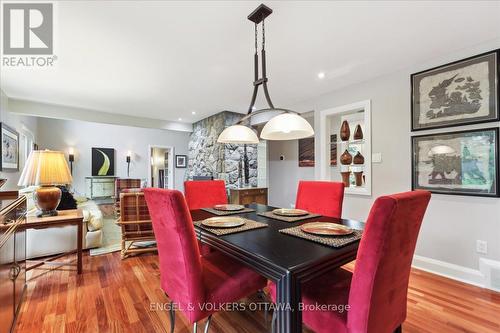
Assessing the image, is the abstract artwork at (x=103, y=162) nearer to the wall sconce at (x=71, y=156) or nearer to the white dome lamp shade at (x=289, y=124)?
the wall sconce at (x=71, y=156)

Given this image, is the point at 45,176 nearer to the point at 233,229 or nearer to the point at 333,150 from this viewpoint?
the point at 233,229

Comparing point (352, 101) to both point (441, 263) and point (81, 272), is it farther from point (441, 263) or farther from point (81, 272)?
point (81, 272)

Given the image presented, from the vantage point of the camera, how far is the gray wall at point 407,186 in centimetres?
221

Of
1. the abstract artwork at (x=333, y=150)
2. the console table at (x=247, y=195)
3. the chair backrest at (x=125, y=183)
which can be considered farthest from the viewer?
the chair backrest at (x=125, y=183)

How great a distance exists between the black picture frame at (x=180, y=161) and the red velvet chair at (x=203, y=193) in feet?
16.8

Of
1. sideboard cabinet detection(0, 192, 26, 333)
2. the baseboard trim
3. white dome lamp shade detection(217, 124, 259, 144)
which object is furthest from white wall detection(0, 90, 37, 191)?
the baseboard trim

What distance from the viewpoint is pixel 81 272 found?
244cm

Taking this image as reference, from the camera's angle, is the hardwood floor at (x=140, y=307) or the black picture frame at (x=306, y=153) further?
the black picture frame at (x=306, y=153)

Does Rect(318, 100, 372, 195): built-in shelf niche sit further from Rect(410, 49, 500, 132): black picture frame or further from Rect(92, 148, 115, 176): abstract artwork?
Rect(92, 148, 115, 176): abstract artwork

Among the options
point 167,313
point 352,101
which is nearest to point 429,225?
point 352,101

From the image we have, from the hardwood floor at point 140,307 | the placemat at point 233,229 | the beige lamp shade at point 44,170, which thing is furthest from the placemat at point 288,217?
the beige lamp shade at point 44,170

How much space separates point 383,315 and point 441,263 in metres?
2.14

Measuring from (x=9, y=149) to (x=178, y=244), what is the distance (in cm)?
454

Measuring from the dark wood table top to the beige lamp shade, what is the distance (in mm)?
1982
